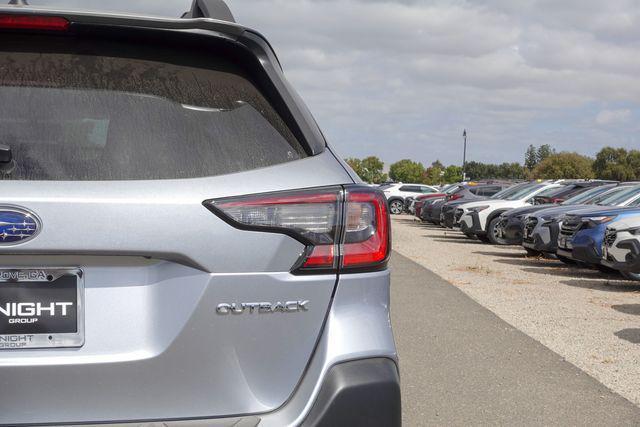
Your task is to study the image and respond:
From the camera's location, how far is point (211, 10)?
269 cm

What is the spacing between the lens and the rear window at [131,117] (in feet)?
7.44

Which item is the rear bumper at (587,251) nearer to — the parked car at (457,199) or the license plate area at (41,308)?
the parked car at (457,199)

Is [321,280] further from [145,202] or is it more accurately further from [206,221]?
[145,202]

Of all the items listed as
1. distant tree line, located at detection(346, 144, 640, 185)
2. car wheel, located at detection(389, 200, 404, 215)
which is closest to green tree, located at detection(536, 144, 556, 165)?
distant tree line, located at detection(346, 144, 640, 185)

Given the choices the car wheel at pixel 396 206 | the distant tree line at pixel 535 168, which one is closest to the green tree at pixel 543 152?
the distant tree line at pixel 535 168

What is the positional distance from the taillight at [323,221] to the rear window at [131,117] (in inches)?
5.1

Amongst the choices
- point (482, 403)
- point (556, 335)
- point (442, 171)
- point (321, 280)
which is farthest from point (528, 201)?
point (442, 171)

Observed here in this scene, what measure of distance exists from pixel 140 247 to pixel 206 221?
193mm

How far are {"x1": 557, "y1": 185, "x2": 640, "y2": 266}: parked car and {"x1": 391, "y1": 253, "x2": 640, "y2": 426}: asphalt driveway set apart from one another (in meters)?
3.51

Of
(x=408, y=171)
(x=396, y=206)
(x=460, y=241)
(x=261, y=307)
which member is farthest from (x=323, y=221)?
(x=408, y=171)

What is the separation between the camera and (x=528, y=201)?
22.0 m

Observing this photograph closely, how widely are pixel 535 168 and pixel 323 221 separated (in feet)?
456

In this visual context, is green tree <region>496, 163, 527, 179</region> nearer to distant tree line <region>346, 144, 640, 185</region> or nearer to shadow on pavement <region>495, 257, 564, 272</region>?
distant tree line <region>346, 144, 640, 185</region>

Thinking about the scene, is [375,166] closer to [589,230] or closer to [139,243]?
[589,230]
